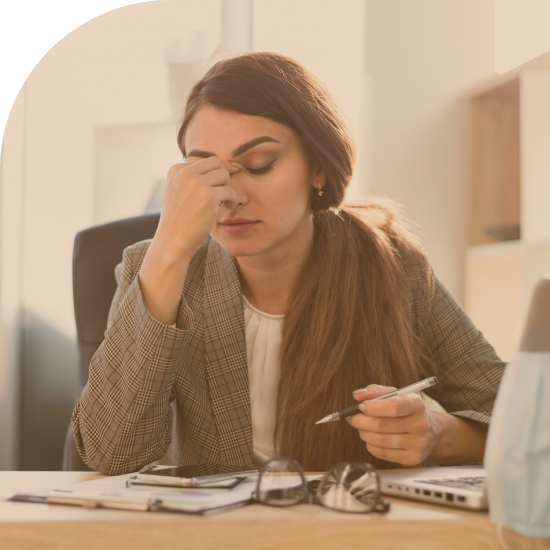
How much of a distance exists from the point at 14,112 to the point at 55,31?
0.31m

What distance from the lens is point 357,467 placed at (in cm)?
62

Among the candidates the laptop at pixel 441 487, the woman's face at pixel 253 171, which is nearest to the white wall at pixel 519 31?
the woman's face at pixel 253 171

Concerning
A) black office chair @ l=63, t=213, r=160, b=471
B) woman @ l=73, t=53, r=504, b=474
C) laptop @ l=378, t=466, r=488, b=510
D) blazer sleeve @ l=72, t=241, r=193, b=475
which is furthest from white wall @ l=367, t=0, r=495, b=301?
laptop @ l=378, t=466, r=488, b=510

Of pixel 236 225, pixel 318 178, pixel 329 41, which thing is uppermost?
pixel 329 41

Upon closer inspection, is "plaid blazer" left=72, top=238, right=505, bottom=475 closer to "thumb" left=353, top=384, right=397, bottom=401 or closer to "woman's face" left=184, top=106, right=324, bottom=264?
"woman's face" left=184, top=106, right=324, bottom=264

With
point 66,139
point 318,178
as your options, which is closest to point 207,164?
point 318,178

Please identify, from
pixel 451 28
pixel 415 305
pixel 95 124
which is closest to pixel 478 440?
pixel 415 305

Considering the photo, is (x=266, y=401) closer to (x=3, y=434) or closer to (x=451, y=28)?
(x=3, y=434)

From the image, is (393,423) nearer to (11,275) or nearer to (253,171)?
(253,171)

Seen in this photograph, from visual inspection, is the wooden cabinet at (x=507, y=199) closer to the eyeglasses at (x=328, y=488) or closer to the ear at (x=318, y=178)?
the ear at (x=318, y=178)

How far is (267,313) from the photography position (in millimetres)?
1333

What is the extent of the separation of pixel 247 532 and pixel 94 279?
3.36 feet

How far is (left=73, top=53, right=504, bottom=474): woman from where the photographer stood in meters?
1.00

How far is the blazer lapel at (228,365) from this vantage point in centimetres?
114
